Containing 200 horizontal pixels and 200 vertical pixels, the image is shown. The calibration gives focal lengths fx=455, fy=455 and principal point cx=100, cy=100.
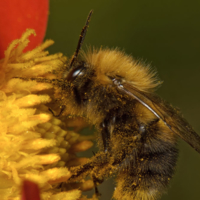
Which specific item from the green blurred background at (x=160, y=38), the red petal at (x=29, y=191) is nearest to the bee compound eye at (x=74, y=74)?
the red petal at (x=29, y=191)

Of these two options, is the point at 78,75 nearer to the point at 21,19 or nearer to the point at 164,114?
the point at 164,114

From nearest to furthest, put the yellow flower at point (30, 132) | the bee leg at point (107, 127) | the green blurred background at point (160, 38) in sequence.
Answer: the yellow flower at point (30, 132)
the bee leg at point (107, 127)
the green blurred background at point (160, 38)

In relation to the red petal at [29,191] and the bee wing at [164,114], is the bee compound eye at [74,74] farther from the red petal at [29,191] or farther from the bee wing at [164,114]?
the red petal at [29,191]

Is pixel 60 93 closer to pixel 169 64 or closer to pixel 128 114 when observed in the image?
pixel 128 114

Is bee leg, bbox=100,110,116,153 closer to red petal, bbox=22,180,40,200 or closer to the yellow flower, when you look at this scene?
the yellow flower

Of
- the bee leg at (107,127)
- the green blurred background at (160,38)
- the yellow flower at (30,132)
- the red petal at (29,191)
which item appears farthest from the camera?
the green blurred background at (160,38)

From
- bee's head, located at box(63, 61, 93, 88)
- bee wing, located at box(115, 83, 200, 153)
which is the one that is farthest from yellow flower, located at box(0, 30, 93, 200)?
bee wing, located at box(115, 83, 200, 153)
